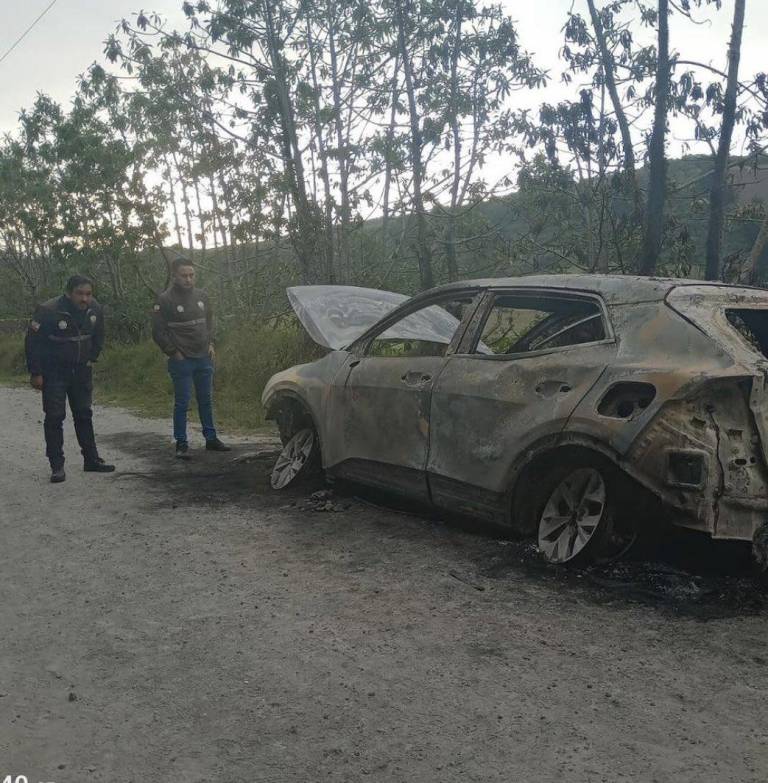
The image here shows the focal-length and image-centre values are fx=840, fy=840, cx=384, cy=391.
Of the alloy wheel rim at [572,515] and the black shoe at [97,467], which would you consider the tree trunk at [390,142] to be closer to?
the black shoe at [97,467]

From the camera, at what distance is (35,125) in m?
27.5

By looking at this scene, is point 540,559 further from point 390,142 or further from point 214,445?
point 390,142

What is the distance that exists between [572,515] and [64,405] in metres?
5.08

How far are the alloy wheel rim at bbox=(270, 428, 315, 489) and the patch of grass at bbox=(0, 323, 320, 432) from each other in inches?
152

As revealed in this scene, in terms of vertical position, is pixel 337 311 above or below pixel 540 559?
above

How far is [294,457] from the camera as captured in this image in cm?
653

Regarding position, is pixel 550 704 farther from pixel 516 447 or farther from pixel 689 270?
pixel 689 270

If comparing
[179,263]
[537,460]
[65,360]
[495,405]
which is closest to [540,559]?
[537,460]

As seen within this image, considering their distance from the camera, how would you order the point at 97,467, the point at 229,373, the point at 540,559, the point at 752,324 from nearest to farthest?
the point at 752,324, the point at 540,559, the point at 97,467, the point at 229,373

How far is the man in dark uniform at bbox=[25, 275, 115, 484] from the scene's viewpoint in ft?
24.4

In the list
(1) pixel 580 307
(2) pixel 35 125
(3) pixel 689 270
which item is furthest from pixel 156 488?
(2) pixel 35 125

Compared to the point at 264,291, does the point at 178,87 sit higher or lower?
higher

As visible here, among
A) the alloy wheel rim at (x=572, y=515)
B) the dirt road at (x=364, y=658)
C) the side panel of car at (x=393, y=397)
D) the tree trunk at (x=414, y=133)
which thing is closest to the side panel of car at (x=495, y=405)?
the side panel of car at (x=393, y=397)

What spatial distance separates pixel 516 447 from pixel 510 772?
2154 millimetres
